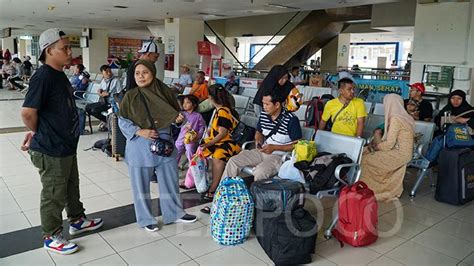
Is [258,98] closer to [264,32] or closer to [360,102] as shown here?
[360,102]

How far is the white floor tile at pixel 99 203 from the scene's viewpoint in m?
3.48

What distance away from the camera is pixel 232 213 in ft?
9.06

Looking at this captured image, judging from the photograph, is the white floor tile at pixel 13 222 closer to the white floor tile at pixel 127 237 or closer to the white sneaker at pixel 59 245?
the white sneaker at pixel 59 245

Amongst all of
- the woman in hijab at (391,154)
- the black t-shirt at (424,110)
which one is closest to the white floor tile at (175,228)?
the woman in hijab at (391,154)

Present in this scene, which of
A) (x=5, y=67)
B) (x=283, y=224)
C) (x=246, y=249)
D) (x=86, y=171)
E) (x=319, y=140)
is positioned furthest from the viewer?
(x=5, y=67)

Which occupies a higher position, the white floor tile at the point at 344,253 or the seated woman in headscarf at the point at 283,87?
the seated woman in headscarf at the point at 283,87

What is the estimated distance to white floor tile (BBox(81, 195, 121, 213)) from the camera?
11.4ft

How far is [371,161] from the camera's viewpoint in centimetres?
393

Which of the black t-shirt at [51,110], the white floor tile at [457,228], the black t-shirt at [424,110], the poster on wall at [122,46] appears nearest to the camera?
the black t-shirt at [51,110]

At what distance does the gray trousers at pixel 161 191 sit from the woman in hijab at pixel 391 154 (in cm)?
198

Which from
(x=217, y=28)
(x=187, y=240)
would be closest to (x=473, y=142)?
(x=187, y=240)

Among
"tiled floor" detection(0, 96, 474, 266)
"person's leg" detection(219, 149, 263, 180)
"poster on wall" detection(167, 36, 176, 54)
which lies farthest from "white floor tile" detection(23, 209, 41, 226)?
"poster on wall" detection(167, 36, 176, 54)

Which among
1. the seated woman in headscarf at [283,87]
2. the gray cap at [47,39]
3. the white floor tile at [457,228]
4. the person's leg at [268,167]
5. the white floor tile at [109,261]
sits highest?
the gray cap at [47,39]

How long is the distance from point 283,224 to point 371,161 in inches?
69.7
